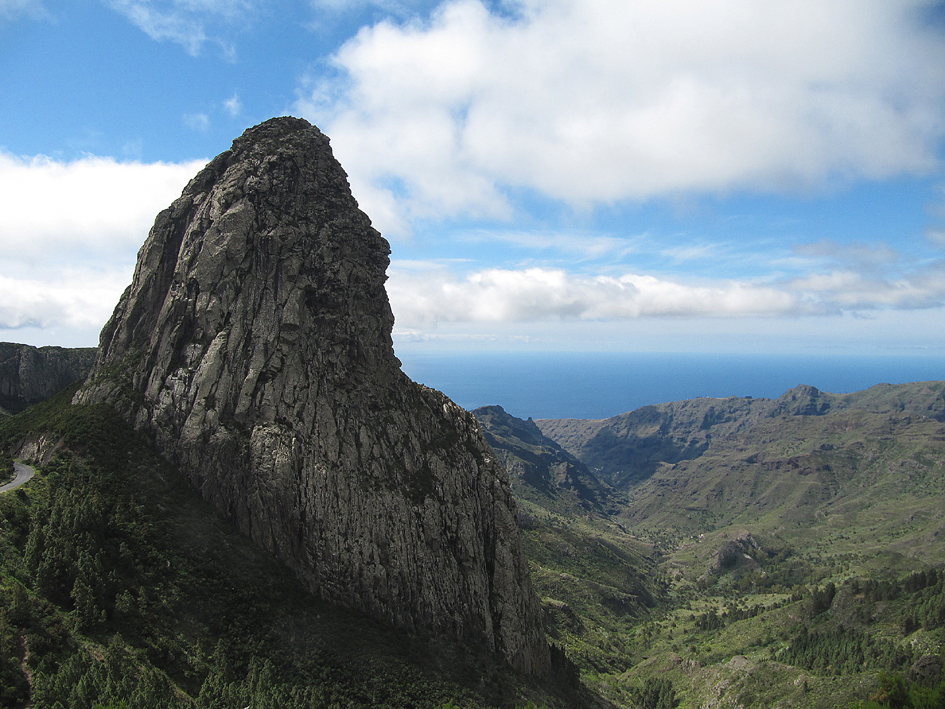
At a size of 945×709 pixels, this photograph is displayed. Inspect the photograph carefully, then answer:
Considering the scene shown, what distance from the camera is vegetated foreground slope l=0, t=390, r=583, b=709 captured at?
41.8 meters

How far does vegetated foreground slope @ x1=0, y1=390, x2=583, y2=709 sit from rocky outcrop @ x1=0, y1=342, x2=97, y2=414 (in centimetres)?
5271

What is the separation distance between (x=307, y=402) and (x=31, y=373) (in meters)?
94.3

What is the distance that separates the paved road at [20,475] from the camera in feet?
190

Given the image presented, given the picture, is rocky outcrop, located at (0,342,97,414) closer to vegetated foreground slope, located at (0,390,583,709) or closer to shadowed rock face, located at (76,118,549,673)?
vegetated foreground slope, located at (0,390,583,709)

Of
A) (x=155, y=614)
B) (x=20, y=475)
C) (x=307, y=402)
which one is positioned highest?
(x=307, y=402)

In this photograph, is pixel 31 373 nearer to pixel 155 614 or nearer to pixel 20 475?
pixel 20 475

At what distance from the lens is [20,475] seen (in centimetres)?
6184

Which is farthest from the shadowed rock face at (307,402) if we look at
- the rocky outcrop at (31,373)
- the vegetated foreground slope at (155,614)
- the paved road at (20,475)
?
the rocky outcrop at (31,373)

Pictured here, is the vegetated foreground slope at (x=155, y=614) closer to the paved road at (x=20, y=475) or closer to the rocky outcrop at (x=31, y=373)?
the paved road at (x=20, y=475)

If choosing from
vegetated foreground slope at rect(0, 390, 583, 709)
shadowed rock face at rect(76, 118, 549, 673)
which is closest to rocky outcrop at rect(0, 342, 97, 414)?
vegetated foreground slope at rect(0, 390, 583, 709)

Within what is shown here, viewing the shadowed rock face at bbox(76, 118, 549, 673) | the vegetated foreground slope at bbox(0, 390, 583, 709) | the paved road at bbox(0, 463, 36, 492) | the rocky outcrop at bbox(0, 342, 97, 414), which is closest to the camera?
the vegetated foreground slope at bbox(0, 390, 583, 709)

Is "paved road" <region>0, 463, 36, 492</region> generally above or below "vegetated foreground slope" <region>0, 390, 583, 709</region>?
above

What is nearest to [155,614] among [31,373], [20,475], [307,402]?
[20,475]

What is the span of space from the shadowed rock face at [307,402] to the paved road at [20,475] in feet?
38.7
